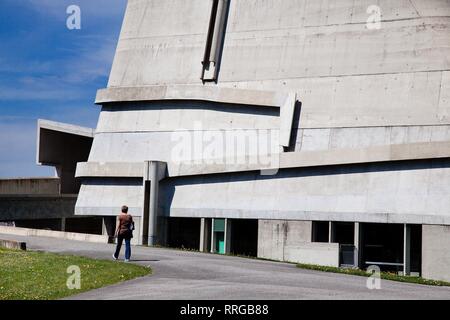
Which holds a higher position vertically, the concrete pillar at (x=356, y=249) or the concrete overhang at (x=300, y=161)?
the concrete overhang at (x=300, y=161)

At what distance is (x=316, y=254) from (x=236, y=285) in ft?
46.6

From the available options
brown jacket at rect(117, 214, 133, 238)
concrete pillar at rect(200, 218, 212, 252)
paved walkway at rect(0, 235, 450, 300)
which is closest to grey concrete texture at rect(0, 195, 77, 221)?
concrete pillar at rect(200, 218, 212, 252)

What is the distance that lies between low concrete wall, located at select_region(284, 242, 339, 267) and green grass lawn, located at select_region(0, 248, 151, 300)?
11433 millimetres

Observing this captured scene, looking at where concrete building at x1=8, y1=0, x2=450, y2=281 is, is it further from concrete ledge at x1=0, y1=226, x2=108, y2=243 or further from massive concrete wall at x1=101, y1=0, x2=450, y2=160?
concrete ledge at x1=0, y1=226, x2=108, y2=243

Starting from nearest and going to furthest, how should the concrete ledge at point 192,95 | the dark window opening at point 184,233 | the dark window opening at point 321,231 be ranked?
the dark window opening at point 321,231
the concrete ledge at point 192,95
the dark window opening at point 184,233

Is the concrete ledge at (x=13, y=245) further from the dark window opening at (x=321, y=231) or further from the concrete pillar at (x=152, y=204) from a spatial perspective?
the dark window opening at (x=321, y=231)

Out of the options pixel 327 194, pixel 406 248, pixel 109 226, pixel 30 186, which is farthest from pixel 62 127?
pixel 406 248

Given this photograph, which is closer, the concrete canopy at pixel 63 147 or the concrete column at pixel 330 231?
the concrete column at pixel 330 231

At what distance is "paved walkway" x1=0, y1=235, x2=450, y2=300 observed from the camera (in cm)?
1493

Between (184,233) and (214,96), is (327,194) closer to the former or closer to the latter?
(214,96)

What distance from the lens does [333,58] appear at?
32875 millimetres

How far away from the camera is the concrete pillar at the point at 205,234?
3477 cm

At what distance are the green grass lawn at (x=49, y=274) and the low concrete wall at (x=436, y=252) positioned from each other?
1314 centimetres

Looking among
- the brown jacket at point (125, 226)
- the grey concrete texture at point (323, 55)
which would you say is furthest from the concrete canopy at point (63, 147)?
the brown jacket at point (125, 226)
